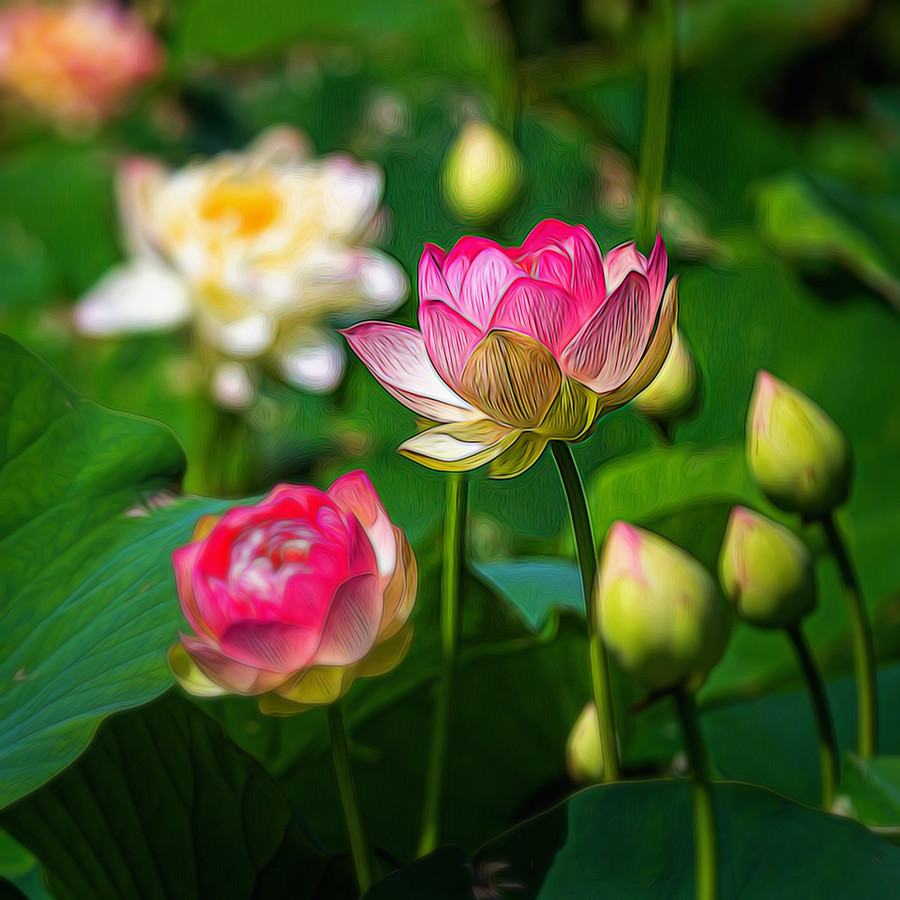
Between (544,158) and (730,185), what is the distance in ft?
0.75

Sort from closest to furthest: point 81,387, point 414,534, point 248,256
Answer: point 414,534, point 248,256, point 81,387

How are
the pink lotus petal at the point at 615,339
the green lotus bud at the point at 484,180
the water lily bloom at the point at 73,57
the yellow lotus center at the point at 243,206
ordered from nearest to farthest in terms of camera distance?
the pink lotus petal at the point at 615,339 < the green lotus bud at the point at 484,180 < the yellow lotus center at the point at 243,206 < the water lily bloom at the point at 73,57

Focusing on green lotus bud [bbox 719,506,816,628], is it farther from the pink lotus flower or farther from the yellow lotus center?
the yellow lotus center

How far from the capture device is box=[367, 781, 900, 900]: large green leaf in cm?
22

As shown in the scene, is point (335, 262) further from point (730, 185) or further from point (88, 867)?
point (730, 185)

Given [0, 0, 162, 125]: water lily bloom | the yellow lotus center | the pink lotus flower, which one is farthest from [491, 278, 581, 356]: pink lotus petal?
[0, 0, 162, 125]: water lily bloom

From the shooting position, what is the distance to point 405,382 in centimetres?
21

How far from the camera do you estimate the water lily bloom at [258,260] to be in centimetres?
42

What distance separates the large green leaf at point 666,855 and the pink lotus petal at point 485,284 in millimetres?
111

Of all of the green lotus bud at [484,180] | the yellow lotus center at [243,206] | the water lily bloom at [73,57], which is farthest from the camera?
the water lily bloom at [73,57]

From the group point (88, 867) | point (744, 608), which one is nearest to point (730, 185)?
point (744, 608)

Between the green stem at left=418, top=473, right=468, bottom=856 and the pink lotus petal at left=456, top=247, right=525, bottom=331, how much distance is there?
1.7 inches

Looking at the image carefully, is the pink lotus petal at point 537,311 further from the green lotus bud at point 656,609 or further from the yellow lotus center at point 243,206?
the yellow lotus center at point 243,206

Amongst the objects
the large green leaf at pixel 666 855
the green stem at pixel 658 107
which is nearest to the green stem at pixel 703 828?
the large green leaf at pixel 666 855
